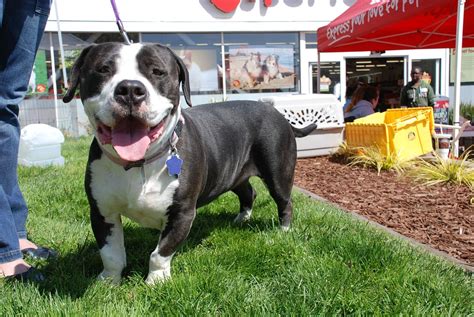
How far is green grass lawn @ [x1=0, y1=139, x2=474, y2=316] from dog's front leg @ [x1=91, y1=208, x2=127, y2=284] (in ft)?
0.28

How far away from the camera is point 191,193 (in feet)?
8.43

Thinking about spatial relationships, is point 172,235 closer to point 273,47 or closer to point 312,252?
point 312,252

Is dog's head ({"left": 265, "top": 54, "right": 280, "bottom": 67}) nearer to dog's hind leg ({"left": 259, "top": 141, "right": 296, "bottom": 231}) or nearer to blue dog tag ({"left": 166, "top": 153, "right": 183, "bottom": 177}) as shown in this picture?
dog's hind leg ({"left": 259, "top": 141, "right": 296, "bottom": 231})

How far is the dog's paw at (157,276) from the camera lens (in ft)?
8.09

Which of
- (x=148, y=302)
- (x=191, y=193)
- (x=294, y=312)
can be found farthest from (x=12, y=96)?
(x=294, y=312)

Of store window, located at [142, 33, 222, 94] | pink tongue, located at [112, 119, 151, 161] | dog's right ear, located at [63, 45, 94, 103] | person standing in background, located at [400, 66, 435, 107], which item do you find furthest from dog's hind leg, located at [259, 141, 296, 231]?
store window, located at [142, 33, 222, 94]

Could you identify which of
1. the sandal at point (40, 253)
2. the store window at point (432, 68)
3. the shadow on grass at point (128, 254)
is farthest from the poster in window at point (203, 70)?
the sandal at point (40, 253)

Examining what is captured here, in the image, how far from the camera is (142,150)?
7.15ft

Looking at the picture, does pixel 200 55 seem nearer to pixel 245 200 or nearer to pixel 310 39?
pixel 310 39

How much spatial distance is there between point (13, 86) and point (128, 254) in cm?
127

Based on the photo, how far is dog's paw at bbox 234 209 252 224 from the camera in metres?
3.79

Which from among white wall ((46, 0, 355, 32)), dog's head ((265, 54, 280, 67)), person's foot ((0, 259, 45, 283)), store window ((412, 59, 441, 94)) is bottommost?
person's foot ((0, 259, 45, 283))

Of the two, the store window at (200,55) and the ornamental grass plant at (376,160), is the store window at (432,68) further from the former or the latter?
the ornamental grass plant at (376,160)

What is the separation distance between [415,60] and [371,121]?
30.1 ft
